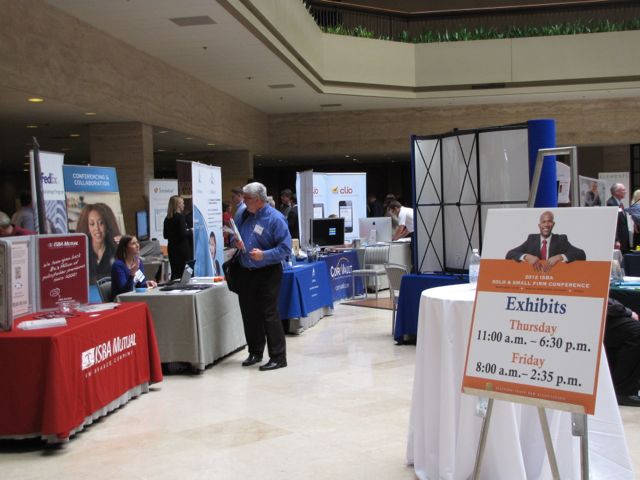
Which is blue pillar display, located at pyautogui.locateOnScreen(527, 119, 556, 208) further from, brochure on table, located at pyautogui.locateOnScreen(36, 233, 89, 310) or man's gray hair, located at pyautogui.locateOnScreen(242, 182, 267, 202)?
brochure on table, located at pyautogui.locateOnScreen(36, 233, 89, 310)

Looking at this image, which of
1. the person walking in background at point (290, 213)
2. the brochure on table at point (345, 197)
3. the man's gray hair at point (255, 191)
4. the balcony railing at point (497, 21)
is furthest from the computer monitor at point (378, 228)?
the balcony railing at point (497, 21)

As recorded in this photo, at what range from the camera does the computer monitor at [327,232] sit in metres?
10.7

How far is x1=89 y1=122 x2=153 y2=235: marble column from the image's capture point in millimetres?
11312

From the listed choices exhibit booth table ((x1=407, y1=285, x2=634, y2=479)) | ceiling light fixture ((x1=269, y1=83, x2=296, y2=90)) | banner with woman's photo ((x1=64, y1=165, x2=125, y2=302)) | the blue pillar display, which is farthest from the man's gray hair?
ceiling light fixture ((x1=269, y1=83, x2=296, y2=90))

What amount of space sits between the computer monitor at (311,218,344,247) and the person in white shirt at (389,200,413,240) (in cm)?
180

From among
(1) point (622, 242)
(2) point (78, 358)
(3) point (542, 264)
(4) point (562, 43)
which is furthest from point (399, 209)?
(3) point (542, 264)

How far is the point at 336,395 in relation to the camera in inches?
220

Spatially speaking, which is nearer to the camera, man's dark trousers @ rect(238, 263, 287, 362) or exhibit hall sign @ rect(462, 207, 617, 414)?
exhibit hall sign @ rect(462, 207, 617, 414)

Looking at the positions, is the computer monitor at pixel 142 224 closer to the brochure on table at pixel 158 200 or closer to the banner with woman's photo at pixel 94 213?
the brochure on table at pixel 158 200

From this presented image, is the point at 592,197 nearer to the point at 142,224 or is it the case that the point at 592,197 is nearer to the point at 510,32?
the point at 510,32

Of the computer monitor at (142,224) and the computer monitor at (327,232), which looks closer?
the computer monitor at (327,232)

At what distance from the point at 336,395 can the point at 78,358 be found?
78.5 inches

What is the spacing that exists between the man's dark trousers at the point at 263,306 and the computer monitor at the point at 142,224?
5147 mm

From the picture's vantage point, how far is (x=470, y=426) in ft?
11.1
